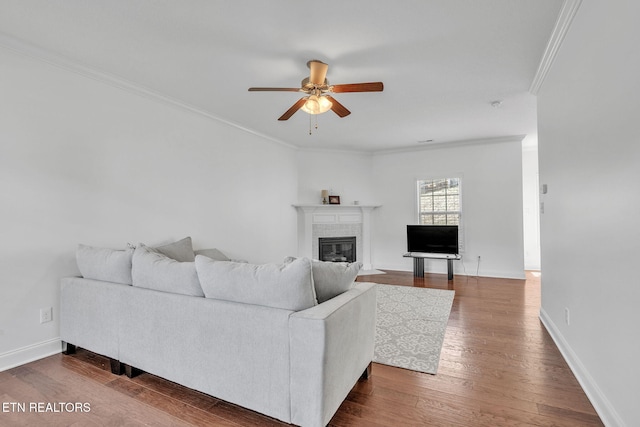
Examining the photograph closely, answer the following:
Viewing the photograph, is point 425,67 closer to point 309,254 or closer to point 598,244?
point 598,244

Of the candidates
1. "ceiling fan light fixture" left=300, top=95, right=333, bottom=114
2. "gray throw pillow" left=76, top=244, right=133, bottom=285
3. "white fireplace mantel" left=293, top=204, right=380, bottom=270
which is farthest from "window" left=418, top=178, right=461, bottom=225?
"gray throw pillow" left=76, top=244, right=133, bottom=285

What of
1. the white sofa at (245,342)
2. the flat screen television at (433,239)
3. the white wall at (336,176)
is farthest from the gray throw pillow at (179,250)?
the flat screen television at (433,239)

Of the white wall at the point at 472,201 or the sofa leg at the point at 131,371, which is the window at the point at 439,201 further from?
the sofa leg at the point at 131,371

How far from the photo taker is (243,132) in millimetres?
5051

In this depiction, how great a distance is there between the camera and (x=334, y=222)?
6.71 metres

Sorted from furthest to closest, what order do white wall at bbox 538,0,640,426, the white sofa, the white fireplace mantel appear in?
the white fireplace mantel, the white sofa, white wall at bbox 538,0,640,426

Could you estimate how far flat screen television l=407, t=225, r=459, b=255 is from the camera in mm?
5941

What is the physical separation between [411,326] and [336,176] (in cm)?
410

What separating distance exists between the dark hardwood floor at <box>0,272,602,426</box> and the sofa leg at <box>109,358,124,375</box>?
0.05m

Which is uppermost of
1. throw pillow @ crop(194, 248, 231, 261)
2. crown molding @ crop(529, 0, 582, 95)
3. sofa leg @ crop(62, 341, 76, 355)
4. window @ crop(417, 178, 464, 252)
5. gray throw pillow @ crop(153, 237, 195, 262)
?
crown molding @ crop(529, 0, 582, 95)

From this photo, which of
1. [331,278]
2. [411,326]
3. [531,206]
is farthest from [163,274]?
[531,206]

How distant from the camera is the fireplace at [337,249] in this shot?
6.64 meters

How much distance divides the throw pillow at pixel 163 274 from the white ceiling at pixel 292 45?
5.83 ft

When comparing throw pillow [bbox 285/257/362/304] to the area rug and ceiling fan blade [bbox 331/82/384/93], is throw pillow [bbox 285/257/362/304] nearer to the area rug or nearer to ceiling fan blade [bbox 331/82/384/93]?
the area rug
